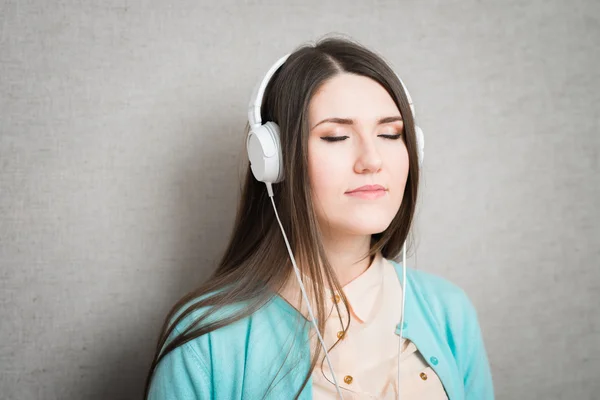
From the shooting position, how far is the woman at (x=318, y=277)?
3.02 feet

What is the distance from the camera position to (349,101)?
0.94 metres

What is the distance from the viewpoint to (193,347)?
92 cm

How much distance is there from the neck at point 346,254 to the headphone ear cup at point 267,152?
7.0 inches

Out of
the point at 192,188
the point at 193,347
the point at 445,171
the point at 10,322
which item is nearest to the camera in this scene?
the point at 193,347

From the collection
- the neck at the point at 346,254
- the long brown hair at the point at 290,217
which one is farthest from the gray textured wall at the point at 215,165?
the neck at the point at 346,254

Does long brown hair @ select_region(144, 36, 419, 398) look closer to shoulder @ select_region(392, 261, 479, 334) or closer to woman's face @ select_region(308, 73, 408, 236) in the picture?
woman's face @ select_region(308, 73, 408, 236)

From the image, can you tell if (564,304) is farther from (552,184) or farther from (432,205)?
(432,205)

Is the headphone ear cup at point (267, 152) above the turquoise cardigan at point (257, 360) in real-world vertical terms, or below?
above

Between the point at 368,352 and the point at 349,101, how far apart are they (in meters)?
0.48

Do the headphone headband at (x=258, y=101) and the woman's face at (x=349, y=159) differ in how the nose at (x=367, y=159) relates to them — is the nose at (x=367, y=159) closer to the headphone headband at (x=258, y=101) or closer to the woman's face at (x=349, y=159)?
the woman's face at (x=349, y=159)

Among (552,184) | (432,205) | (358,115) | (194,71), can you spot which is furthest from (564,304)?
(194,71)

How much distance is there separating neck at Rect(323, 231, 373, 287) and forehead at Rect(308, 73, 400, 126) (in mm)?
244

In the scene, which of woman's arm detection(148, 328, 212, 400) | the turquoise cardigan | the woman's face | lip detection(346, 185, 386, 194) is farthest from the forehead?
woman's arm detection(148, 328, 212, 400)

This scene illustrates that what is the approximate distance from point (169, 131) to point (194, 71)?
16 cm
